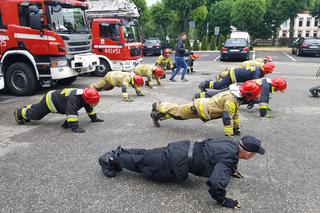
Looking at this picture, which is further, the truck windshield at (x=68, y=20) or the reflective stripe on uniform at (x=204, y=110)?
the truck windshield at (x=68, y=20)

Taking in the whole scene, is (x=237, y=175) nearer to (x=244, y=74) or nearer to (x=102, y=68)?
(x=244, y=74)

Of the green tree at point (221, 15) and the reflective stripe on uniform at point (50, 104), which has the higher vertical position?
the green tree at point (221, 15)

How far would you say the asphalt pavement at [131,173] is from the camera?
3.85m

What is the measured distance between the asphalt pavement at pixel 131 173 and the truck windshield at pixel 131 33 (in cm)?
661

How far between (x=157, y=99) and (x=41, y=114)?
4.00 m

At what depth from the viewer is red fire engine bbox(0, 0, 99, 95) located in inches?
378

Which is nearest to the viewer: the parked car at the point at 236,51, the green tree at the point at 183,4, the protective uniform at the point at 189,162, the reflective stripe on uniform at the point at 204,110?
the protective uniform at the point at 189,162

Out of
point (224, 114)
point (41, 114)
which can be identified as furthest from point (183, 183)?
point (41, 114)

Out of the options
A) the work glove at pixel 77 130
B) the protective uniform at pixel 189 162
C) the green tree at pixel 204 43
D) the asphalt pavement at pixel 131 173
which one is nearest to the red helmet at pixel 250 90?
the asphalt pavement at pixel 131 173

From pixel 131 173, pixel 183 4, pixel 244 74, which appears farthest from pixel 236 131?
pixel 183 4

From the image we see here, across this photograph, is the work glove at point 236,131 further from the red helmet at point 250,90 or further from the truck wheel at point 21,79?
the truck wheel at point 21,79

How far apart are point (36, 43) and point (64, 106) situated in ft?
13.9

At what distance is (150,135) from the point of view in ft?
20.7

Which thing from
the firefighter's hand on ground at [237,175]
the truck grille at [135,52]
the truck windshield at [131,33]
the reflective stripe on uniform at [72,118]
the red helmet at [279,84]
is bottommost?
the firefighter's hand on ground at [237,175]
